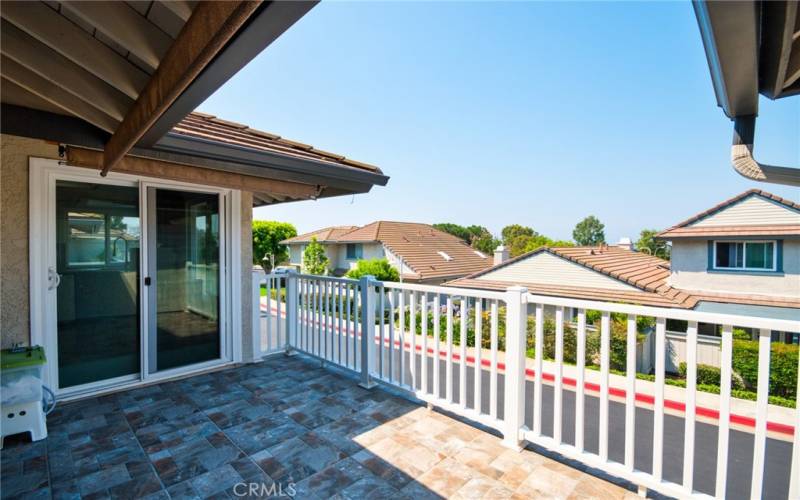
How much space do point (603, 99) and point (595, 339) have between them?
307 inches

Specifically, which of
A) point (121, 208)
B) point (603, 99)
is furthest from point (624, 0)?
point (603, 99)

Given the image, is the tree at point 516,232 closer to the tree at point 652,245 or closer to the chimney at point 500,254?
the tree at point 652,245

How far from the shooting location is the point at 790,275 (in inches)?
440

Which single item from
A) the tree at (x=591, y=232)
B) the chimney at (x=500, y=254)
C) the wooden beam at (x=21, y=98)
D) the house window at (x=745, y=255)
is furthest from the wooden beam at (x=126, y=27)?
the tree at (x=591, y=232)

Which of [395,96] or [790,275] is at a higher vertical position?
[395,96]

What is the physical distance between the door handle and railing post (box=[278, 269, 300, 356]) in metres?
2.19

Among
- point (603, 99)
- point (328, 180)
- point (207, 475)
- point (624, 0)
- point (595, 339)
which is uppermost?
point (603, 99)

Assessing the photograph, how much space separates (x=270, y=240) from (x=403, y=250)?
9.66 metres

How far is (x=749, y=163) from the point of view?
1.93 meters

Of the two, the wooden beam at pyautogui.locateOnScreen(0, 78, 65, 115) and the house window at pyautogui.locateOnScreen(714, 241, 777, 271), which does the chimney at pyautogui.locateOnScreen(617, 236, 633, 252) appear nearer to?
the house window at pyautogui.locateOnScreen(714, 241, 777, 271)

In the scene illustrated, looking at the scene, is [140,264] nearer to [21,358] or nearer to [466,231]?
[21,358]

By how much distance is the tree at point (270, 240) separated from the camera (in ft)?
75.5

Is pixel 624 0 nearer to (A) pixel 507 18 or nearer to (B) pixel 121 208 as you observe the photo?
(A) pixel 507 18

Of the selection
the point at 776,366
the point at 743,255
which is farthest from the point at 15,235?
the point at 743,255
